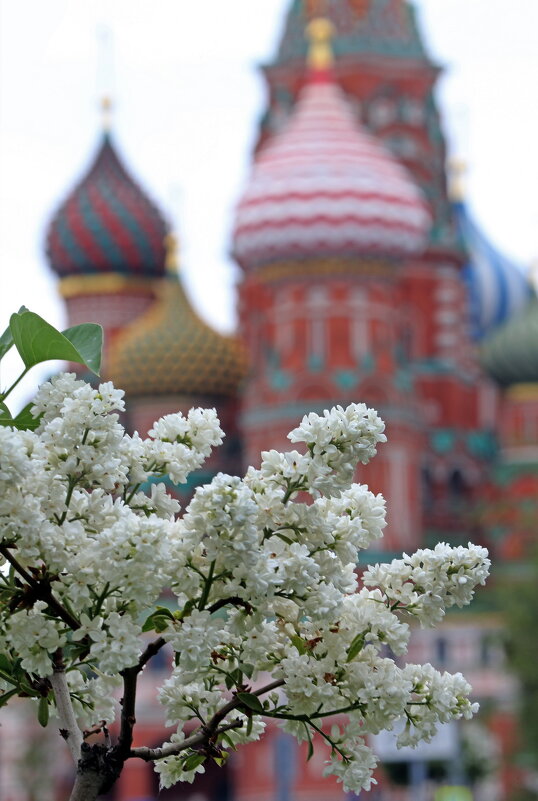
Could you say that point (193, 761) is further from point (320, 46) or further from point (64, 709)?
point (320, 46)

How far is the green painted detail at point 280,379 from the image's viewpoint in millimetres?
44094

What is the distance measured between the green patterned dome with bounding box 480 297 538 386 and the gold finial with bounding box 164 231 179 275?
6332mm

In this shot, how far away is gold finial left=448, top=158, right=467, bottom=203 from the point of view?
2030 inches

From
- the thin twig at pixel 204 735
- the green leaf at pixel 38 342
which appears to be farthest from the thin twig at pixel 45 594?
the green leaf at pixel 38 342

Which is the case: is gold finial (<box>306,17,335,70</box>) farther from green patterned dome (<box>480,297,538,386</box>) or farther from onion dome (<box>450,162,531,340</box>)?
green patterned dome (<box>480,297,538,386</box>)

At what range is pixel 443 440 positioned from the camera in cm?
4834

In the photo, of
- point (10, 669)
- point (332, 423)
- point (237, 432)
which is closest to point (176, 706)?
point (10, 669)

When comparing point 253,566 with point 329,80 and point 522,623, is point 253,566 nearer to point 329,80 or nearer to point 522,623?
point 522,623

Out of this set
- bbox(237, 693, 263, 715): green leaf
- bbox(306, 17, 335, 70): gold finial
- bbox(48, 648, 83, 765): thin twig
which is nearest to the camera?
bbox(48, 648, 83, 765): thin twig

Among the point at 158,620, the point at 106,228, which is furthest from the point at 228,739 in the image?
the point at 106,228

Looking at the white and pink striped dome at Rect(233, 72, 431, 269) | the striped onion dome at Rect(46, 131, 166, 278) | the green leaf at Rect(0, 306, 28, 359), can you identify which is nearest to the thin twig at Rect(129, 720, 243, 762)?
the green leaf at Rect(0, 306, 28, 359)

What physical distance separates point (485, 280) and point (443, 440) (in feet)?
18.0

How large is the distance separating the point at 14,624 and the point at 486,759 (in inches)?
1310

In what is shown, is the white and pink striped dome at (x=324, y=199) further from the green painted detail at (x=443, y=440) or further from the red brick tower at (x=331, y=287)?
the green painted detail at (x=443, y=440)
